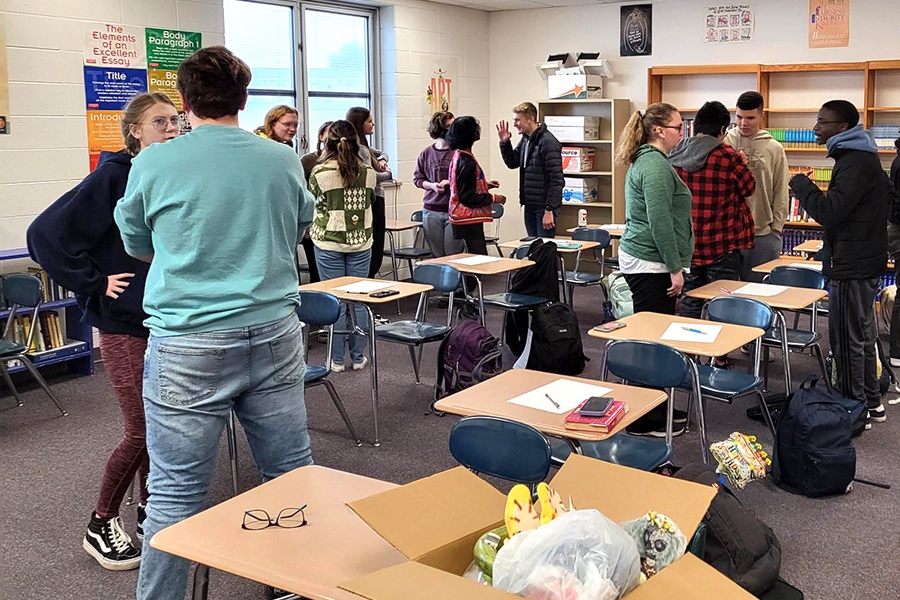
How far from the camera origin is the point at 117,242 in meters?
2.93

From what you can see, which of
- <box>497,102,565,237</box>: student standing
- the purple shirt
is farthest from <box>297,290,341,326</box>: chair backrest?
<box>497,102,565,237</box>: student standing

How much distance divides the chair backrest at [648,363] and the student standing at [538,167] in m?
4.12

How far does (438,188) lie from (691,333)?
3.79 metres

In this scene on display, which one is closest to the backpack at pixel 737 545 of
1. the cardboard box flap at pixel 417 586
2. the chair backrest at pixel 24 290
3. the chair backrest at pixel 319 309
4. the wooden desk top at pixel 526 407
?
the wooden desk top at pixel 526 407

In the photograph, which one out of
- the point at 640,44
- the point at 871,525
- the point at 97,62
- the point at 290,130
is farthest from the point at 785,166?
the point at 97,62

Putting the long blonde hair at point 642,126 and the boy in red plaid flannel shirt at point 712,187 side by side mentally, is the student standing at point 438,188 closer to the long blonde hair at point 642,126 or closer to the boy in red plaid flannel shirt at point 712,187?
the boy in red plaid flannel shirt at point 712,187

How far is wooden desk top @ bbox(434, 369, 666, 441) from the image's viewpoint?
2604mm

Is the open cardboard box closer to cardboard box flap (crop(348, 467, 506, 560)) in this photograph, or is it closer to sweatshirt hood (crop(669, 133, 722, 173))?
cardboard box flap (crop(348, 467, 506, 560))

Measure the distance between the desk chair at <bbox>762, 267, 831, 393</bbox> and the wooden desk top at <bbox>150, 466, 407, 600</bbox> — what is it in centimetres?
314

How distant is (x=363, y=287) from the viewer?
188 inches

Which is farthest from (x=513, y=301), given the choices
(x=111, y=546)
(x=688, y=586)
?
(x=688, y=586)

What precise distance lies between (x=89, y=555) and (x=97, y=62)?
3.72 meters

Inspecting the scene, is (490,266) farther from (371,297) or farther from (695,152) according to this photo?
(695,152)

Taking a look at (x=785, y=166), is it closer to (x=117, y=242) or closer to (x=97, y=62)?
(x=117, y=242)
